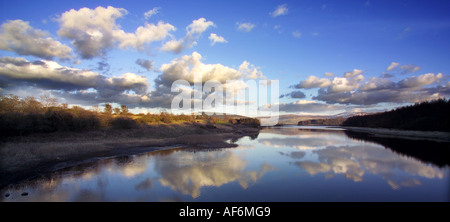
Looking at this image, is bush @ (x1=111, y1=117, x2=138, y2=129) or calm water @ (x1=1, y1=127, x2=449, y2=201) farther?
bush @ (x1=111, y1=117, x2=138, y2=129)

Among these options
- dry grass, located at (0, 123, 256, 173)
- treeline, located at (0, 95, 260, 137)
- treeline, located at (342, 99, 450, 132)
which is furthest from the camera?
treeline, located at (342, 99, 450, 132)

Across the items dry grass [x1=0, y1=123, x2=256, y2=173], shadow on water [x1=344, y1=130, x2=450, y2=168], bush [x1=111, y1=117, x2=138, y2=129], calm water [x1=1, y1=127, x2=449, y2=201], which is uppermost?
bush [x1=111, y1=117, x2=138, y2=129]

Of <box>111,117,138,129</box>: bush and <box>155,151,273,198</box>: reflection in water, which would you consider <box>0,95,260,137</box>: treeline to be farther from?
<box>155,151,273,198</box>: reflection in water

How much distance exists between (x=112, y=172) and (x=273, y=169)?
537 inches

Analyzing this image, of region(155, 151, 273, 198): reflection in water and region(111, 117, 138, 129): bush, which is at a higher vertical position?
region(111, 117, 138, 129): bush

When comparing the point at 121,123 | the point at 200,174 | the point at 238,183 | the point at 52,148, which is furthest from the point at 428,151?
the point at 121,123

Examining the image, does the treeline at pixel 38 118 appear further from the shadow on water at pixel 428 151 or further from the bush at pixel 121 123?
the shadow on water at pixel 428 151

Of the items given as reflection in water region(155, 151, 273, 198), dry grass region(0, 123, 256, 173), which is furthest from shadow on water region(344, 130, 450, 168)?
dry grass region(0, 123, 256, 173)

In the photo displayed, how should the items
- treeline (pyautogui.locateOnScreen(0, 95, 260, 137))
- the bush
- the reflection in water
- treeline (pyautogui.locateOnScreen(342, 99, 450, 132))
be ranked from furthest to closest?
1. treeline (pyautogui.locateOnScreen(342, 99, 450, 132))
2. the bush
3. treeline (pyautogui.locateOnScreen(0, 95, 260, 137))
4. the reflection in water

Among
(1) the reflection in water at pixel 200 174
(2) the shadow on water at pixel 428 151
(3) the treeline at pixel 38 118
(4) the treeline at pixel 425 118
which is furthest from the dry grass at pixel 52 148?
(4) the treeline at pixel 425 118

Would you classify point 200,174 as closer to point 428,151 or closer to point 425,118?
point 428,151

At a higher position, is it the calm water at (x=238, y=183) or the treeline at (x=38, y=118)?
the treeline at (x=38, y=118)
